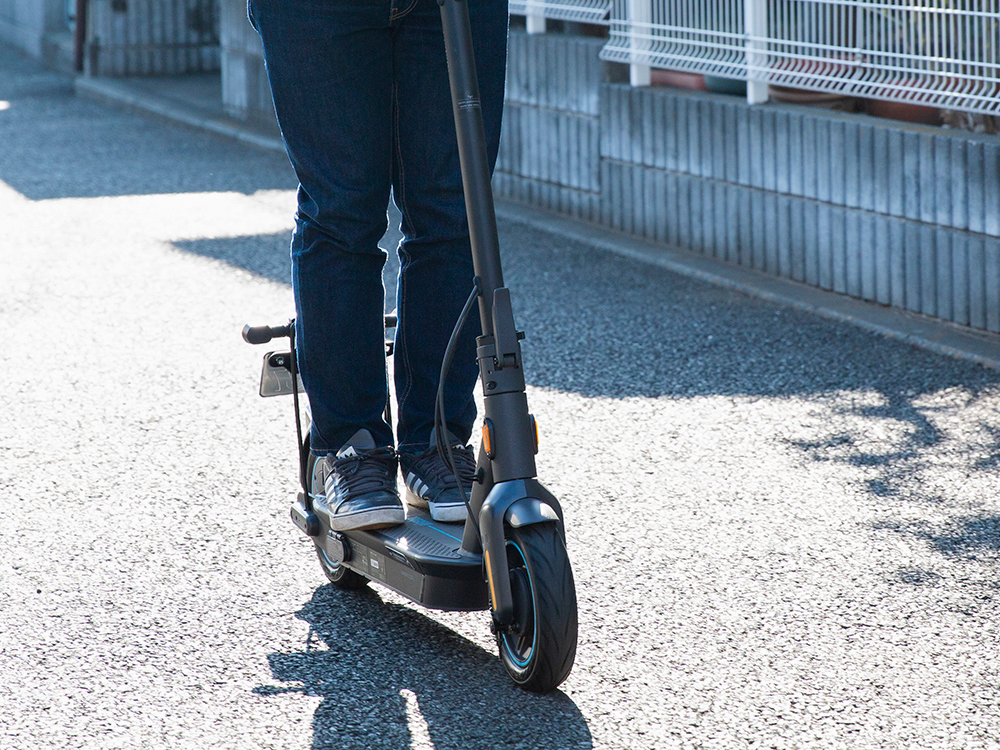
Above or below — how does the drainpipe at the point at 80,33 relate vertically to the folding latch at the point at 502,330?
above

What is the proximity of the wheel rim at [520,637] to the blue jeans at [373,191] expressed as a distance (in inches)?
19.3

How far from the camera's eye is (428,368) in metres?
2.75

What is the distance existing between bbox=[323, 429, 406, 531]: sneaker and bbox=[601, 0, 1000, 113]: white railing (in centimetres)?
280

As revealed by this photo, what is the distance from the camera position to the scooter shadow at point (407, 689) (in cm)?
222

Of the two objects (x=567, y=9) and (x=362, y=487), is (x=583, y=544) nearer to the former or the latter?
(x=362, y=487)

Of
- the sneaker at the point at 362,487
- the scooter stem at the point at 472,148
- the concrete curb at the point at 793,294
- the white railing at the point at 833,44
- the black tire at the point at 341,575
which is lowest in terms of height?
the black tire at the point at 341,575

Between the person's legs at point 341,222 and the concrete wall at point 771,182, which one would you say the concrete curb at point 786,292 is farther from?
the person's legs at point 341,222

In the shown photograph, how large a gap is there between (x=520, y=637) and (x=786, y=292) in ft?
10.6

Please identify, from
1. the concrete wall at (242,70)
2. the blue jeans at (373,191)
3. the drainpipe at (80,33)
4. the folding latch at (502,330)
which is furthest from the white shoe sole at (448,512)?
the drainpipe at (80,33)

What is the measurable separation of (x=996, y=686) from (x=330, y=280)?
4.50 feet

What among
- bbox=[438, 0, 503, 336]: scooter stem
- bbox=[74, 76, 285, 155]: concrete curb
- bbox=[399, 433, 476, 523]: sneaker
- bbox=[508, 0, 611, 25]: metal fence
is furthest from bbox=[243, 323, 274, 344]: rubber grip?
bbox=[74, 76, 285, 155]: concrete curb

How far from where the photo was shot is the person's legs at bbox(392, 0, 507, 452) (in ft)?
8.34

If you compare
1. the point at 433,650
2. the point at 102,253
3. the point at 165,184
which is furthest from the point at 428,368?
the point at 165,184

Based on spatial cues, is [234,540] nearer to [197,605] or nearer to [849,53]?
[197,605]
